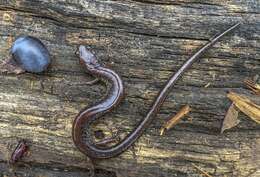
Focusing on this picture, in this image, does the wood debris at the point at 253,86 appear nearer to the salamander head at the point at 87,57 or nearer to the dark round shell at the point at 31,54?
the salamander head at the point at 87,57

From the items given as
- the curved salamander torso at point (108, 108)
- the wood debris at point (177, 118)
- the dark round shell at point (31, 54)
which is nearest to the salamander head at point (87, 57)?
the curved salamander torso at point (108, 108)

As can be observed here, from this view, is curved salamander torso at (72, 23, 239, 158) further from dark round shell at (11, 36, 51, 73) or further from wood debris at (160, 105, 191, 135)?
dark round shell at (11, 36, 51, 73)

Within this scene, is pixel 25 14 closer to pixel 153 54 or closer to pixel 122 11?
pixel 122 11

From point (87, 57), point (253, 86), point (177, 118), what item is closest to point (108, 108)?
point (87, 57)

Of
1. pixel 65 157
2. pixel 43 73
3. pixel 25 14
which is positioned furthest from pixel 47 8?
pixel 65 157

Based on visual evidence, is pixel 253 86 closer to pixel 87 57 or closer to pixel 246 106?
pixel 246 106

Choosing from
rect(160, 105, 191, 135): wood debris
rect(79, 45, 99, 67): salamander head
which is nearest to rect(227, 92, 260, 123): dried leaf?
rect(160, 105, 191, 135): wood debris

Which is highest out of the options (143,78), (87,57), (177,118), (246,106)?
(87,57)
